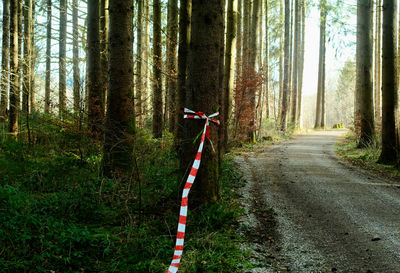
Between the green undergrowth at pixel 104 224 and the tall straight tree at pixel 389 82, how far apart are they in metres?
6.98

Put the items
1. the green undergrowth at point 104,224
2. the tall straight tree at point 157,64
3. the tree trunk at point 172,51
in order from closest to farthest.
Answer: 1. the green undergrowth at point 104,224
2. the tree trunk at point 172,51
3. the tall straight tree at point 157,64

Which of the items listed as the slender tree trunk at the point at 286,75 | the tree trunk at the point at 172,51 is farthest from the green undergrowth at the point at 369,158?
the slender tree trunk at the point at 286,75

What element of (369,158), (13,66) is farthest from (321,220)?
(13,66)

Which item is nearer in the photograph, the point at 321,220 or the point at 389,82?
the point at 321,220

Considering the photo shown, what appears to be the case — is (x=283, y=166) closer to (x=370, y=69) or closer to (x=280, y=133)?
(x=370, y=69)

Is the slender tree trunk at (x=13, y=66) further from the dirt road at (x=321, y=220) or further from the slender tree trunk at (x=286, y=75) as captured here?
the slender tree trunk at (x=286, y=75)

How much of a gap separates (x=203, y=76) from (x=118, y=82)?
265cm

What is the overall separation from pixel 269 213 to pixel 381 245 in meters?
2.13

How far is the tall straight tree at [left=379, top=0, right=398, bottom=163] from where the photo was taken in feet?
40.4

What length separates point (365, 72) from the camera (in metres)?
16.3

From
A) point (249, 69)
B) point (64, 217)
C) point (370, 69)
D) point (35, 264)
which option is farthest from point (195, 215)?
point (370, 69)

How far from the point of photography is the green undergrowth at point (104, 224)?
4.27 m

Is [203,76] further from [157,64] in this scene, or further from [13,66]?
[13,66]

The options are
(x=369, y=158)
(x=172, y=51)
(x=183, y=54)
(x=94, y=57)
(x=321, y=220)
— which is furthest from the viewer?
(x=172, y=51)
